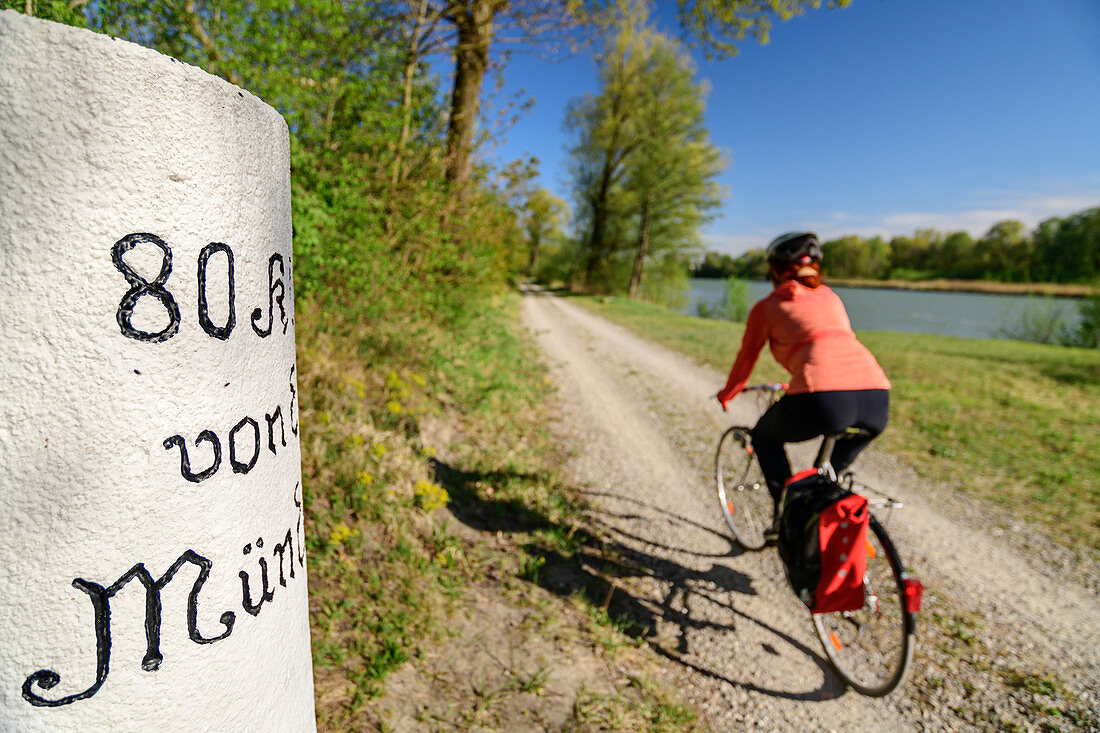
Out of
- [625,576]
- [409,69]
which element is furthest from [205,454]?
[409,69]

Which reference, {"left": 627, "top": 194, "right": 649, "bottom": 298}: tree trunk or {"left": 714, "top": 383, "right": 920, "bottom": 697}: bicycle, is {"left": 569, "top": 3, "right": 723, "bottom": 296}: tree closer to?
{"left": 627, "top": 194, "right": 649, "bottom": 298}: tree trunk

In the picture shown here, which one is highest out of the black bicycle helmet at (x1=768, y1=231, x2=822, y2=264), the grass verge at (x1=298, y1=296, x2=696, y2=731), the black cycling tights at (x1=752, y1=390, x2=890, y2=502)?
the black bicycle helmet at (x1=768, y1=231, x2=822, y2=264)

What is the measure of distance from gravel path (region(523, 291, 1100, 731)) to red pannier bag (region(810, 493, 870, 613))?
511 mm

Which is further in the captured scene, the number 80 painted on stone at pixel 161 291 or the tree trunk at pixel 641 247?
the tree trunk at pixel 641 247

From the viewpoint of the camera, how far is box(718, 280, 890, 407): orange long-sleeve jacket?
99.7 inches

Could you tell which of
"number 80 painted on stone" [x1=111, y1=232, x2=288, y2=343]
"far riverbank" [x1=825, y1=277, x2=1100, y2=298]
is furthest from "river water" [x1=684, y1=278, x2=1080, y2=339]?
"number 80 painted on stone" [x1=111, y1=232, x2=288, y2=343]

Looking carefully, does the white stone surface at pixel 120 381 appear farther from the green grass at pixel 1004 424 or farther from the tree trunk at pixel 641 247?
the tree trunk at pixel 641 247

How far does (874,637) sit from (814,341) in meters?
1.69

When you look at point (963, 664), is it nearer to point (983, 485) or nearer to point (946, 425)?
point (983, 485)

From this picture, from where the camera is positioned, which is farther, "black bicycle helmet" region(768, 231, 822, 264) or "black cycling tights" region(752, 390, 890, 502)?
"black bicycle helmet" region(768, 231, 822, 264)

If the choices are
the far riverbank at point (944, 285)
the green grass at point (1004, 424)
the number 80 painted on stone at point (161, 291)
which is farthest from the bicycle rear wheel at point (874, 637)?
the far riverbank at point (944, 285)

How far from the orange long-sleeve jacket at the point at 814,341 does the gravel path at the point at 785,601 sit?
1415mm

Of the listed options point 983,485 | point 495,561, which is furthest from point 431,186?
point 983,485

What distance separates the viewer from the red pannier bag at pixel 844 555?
235 centimetres
